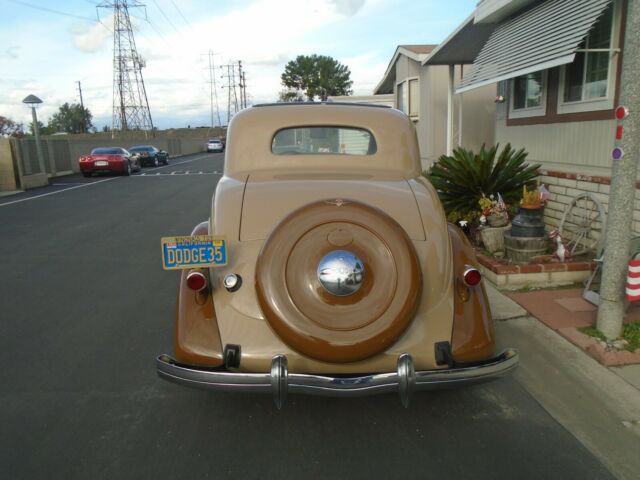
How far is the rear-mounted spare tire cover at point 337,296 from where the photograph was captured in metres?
2.76

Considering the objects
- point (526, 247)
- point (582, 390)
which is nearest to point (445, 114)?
point (526, 247)

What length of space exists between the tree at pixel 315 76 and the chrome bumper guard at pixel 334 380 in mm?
73793

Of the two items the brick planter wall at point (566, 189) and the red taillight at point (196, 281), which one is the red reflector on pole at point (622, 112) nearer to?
the brick planter wall at point (566, 189)

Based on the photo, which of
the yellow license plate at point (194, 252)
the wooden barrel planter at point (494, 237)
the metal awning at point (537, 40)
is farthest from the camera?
the wooden barrel planter at point (494, 237)

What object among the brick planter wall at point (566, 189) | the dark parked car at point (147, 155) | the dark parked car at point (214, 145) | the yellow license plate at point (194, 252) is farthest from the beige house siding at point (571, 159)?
the dark parked car at point (214, 145)

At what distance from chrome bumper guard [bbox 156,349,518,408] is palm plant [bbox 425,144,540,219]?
4.61 m

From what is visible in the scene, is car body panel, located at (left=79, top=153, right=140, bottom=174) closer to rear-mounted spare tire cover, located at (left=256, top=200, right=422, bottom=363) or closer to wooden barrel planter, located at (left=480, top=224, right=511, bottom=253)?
wooden barrel planter, located at (left=480, top=224, right=511, bottom=253)

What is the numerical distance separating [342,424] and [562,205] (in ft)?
17.0

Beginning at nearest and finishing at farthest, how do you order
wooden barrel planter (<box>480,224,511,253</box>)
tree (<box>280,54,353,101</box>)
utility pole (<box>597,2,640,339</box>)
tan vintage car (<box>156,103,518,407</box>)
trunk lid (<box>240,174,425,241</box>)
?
tan vintage car (<box>156,103,518,407</box>) < trunk lid (<box>240,174,425,241</box>) < utility pole (<box>597,2,640,339</box>) < wooden barrel planter (<box>480,224,511,253</box>) < tree (<box>280,54,353,101</box>)

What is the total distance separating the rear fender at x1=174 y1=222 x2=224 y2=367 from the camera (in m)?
2.94

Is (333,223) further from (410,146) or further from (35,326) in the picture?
(35,326)

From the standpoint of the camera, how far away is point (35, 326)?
4902 millimetres

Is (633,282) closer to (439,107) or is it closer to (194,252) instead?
(194,252)

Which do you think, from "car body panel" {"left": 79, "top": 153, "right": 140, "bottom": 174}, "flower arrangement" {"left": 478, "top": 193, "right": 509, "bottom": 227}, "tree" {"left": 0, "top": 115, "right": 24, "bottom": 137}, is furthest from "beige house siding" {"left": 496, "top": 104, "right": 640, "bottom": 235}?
"tree" {"left": 0, "top": 115, "right": 24, "bottom": 137}
